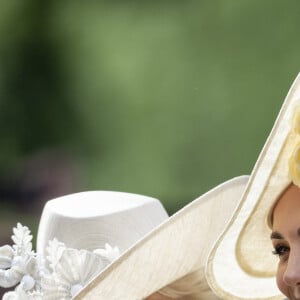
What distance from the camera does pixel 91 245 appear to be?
9.75 feet

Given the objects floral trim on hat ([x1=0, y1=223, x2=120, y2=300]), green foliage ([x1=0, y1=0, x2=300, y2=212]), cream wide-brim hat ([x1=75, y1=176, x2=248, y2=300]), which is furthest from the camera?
green foliage ([x1=0, y1=0, x2=300, y2=212])

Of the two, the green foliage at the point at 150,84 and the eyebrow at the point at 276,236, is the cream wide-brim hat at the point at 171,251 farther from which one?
the green foliage at the point at 150,84

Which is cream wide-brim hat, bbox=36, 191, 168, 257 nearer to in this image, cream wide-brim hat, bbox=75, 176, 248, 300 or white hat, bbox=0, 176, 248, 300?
white hat, bbox=0, 176, 248, 300

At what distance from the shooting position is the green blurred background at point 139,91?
4387mm

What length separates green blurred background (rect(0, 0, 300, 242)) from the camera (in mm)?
4387

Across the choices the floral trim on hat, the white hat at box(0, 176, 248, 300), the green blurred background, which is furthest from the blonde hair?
the green blurred background

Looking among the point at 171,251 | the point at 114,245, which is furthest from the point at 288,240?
the point at 114,245

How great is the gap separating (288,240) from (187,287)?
0.86ft

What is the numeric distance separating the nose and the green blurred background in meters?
1.76

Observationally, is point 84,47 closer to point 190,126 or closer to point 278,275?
point 190,126

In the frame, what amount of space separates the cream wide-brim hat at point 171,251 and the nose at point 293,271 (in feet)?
0.64

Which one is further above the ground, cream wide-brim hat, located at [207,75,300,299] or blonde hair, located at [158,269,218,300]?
cream wide-brim hat, located at [207,75,300,299]

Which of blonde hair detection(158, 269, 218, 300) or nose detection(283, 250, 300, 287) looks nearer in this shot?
nose detection(283, 250, 300, 287)

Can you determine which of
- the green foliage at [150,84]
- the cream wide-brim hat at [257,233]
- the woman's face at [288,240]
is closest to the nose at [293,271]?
the woman's face at [288,240]
